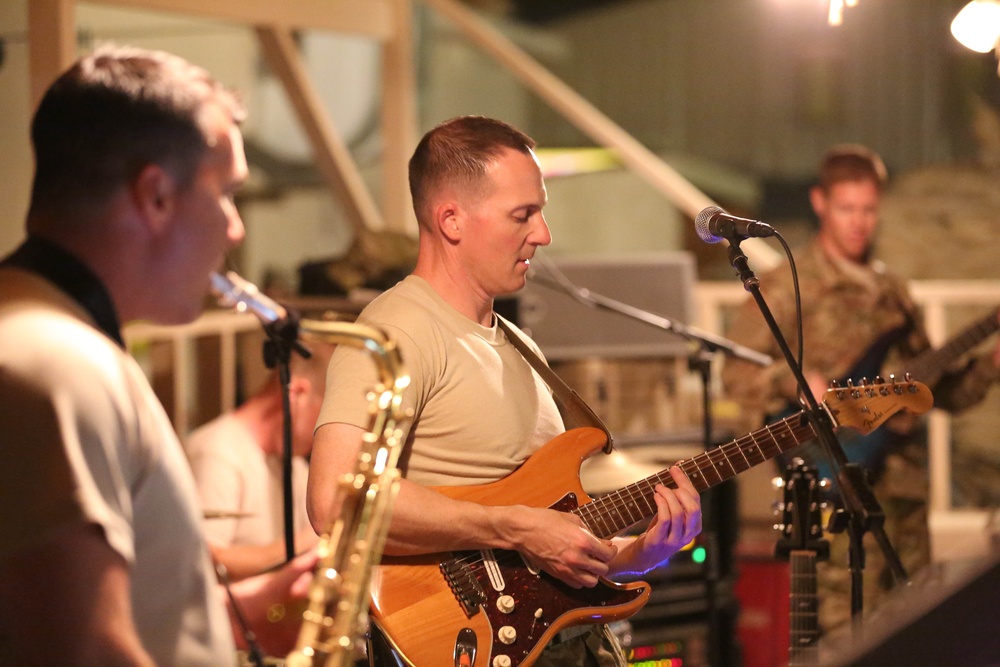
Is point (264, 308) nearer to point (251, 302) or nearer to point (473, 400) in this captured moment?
point (251, 302)

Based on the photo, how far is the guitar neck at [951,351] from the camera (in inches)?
160

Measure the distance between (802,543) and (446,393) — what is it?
1145 mm

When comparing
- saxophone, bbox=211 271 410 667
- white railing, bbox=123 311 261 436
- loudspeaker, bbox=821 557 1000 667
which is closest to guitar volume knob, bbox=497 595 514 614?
saxophone, bbox=211 271 410 667

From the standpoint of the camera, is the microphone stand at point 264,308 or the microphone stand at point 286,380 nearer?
the microphone stand at point 264,308

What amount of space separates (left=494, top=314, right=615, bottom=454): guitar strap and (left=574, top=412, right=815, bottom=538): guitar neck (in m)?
0.14

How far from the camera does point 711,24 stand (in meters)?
7.62

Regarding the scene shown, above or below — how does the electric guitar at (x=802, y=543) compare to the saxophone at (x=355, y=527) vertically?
below

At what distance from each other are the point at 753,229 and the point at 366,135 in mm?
4972

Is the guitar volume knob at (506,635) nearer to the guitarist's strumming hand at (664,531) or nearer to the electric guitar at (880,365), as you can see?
the guitarist's strumming hand at (664,531)

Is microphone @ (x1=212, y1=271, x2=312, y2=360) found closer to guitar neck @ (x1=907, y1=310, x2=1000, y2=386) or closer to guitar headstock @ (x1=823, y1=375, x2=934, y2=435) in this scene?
guitar headstock @ (x1=823, y1=375, x2=934, y2=435)

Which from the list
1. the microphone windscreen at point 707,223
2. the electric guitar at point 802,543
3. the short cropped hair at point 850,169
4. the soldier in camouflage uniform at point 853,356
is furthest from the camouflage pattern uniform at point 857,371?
the microphone windscreen at point 707,223

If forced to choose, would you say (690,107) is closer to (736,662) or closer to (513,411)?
(736,662)

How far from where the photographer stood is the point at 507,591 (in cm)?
250

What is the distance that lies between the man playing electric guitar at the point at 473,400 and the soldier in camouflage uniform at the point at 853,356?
1.66m
